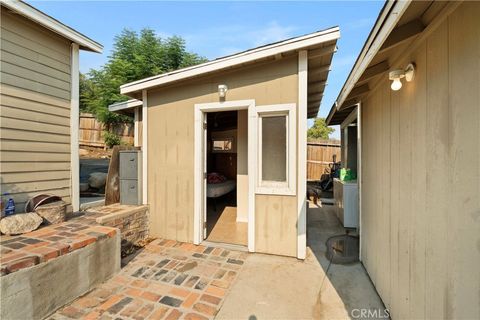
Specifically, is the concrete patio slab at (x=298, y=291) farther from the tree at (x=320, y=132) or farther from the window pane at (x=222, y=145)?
the tree at (x=320, y=132)

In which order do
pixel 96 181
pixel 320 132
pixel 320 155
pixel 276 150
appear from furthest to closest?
pixel 320 132 → pixel 320 155 → pixel 96 181 → pixel 276 150

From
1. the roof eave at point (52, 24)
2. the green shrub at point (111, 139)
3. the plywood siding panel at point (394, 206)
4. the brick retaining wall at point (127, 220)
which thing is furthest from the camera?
the green shrub at point (111, 139)

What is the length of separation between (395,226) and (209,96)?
3300 mm

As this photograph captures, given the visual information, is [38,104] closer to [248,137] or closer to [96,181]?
[96,181]

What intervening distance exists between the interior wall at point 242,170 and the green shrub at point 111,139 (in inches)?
385

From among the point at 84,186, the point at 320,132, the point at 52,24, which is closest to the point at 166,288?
the point at 52,24

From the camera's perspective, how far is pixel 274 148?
3691 millimetres

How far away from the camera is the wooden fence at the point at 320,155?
11.3m

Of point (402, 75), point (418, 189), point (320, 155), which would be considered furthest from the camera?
point (320, 155)

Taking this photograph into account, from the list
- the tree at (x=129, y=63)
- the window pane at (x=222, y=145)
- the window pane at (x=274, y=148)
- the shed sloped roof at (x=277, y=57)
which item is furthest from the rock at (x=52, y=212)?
the tree at (x=129, y=63)

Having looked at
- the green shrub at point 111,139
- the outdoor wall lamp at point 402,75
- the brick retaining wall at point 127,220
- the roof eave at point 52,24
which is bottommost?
the brick retaining wall at point 127,220

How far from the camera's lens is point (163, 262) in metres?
3.38

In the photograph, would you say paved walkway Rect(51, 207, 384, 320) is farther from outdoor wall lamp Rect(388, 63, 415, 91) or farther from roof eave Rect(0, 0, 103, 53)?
roof eave Rect(0, 0, 103, 53)

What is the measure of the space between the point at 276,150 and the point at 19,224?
366 centimetres
